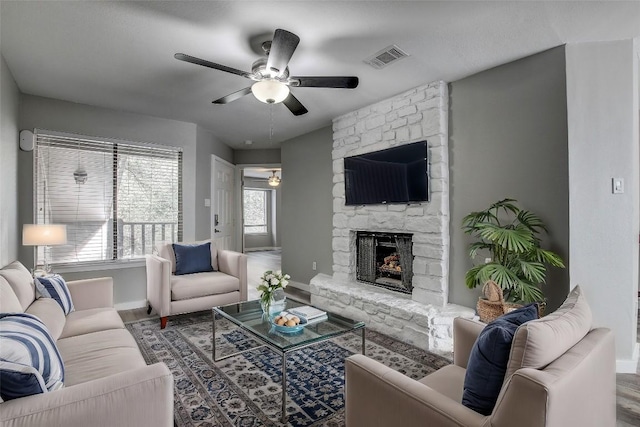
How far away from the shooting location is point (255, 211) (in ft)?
37.4

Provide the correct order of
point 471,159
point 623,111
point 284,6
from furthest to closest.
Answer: point 471,159 < point 623,111 < point 284,6

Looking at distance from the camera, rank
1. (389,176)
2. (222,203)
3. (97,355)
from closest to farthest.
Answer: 1. (97,355)
2. (389,176)
3. (222,203)

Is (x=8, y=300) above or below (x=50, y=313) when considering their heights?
above

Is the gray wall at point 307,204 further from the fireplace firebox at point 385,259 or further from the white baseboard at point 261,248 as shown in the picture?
the white baseboard at point 261,248

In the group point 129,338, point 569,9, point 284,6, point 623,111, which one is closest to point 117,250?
point 129,338

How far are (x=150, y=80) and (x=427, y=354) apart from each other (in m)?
3.51

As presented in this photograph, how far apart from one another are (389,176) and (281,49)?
6.45 feet

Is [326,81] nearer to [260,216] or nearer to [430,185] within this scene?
[430,185]

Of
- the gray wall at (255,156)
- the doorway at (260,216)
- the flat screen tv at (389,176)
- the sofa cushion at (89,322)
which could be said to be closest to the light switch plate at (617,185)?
the flat screen tv at (389,176)

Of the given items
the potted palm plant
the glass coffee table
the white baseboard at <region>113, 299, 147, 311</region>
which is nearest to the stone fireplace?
the potted palm plant

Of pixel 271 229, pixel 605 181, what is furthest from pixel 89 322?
pixel 271 229

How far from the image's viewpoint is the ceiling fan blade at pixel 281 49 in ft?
6.44

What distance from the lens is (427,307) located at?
125 inches

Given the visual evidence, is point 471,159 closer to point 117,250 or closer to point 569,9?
point 569,9
